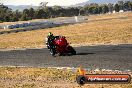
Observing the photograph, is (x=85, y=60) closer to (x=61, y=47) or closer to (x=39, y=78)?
(x=61, y=47)

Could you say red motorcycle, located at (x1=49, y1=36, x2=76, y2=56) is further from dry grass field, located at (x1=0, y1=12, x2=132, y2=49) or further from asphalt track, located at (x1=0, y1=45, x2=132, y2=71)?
dry grass field, located at (x1=0, y1=12, x2=132, y2=49)

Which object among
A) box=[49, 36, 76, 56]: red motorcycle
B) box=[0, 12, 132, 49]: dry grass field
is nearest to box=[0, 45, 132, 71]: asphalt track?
box=[49, 36, 76, 56]: red motorcycle

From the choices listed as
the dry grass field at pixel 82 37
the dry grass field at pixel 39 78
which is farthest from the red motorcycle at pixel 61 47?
the dry grass field at pixel 82 37

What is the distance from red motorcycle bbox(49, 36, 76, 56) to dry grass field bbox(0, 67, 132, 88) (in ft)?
14.5

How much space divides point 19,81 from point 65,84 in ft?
8.58

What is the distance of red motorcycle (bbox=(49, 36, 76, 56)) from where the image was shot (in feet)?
72.2

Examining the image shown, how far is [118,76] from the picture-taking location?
25.0ft

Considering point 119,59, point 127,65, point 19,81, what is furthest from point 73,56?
point 19,81

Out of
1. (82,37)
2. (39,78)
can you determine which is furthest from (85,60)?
(82,37)

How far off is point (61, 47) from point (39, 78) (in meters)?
7.17

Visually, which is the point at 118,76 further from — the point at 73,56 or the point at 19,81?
the point at 73,56

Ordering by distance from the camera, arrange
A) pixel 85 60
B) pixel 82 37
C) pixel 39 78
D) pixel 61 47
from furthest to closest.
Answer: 1. pixel 82 37
2. pixel 61 47
3. pixel 85 60
4. pixel 39 78

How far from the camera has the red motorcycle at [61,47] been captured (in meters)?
22.0

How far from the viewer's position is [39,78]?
49.9ft
